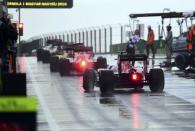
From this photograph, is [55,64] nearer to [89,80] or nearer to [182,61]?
[182,61]

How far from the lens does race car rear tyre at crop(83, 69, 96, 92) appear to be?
20203 mm

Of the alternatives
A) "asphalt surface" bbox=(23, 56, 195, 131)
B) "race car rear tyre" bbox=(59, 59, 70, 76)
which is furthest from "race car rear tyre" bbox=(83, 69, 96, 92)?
"race car rear tyre" bbox=(59, 59, 70, 76)

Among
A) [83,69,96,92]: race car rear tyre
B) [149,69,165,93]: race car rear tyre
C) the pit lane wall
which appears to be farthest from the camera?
the pit lane wall

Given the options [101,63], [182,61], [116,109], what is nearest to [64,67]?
[101,63]

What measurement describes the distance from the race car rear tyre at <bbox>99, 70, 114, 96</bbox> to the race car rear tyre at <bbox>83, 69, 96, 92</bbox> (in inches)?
29.5

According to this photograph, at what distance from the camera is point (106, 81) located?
63.4 feet

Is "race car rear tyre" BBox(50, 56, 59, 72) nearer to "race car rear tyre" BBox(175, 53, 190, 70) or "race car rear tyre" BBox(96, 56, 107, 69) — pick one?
"race car rear tyre" BBox(96, 56, 107, 69)

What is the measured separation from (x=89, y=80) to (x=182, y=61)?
1072cm

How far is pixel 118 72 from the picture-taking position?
66.8 ft

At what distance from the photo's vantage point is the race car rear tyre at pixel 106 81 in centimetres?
1931

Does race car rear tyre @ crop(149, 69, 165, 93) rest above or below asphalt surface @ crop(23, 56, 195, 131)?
above

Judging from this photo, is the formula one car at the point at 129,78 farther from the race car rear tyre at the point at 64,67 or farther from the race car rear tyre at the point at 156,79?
the race car rear tyre at the point at 64,67

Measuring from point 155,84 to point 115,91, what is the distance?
120 cm

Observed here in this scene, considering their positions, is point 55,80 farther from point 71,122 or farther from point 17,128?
point 17,128
